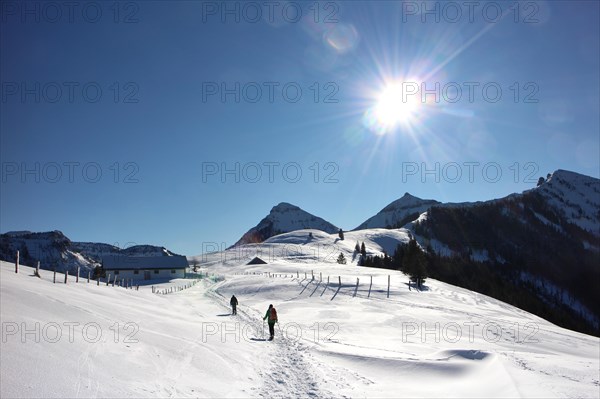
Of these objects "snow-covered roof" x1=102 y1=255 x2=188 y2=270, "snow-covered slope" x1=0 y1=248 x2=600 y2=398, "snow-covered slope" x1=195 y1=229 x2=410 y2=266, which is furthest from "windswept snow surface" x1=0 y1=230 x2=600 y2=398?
"snow-covered slope" x1=195 y1=229 x2=410 y2=266

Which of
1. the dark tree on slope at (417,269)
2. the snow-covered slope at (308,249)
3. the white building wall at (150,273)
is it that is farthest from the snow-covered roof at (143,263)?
the dark tree on slope at (417,269)

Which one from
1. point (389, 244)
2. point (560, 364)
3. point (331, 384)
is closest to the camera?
point (331, 384)

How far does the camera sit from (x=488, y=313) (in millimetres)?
31875

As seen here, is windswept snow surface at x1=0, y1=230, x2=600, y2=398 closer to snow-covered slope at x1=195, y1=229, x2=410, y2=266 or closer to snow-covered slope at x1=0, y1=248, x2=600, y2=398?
snow-covered slope at x1=0, y1=248, x2=600, y2=398

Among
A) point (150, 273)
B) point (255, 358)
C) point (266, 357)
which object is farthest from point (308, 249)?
point (255, 358)

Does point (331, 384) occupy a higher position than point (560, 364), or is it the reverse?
point (331, 384)

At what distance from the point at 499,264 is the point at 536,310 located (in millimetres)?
104930

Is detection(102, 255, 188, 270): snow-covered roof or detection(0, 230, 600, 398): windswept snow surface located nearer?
detection(0, 230, 600, 398): windswept snow surface

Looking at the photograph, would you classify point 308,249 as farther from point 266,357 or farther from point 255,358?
point 255,358

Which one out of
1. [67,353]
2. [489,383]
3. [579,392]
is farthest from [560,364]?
[67,353]

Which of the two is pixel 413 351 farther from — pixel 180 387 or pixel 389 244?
pixel 389 244

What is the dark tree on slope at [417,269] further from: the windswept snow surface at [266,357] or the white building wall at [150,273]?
the white building wall at [150,273]

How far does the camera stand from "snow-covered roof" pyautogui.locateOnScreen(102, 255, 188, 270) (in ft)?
255

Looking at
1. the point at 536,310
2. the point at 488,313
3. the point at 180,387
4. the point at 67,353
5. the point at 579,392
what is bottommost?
the point at 536,310
